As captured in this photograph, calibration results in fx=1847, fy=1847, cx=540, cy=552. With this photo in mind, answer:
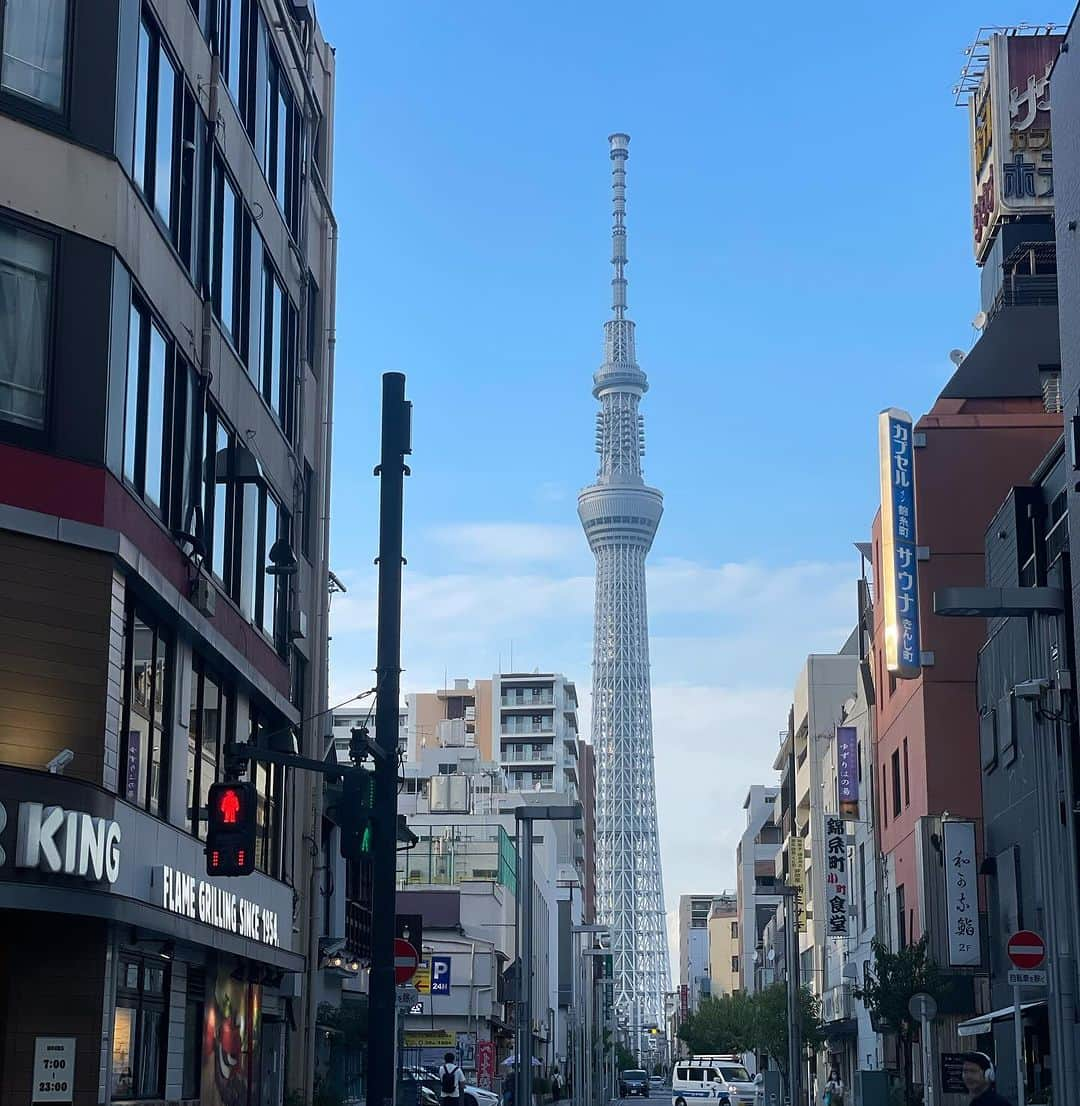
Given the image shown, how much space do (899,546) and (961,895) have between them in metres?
9.56

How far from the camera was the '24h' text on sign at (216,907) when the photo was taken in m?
22.5

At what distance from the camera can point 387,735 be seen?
57.5 ft

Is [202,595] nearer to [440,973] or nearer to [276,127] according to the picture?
[440,973]

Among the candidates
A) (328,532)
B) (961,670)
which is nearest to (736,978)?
(961,670)

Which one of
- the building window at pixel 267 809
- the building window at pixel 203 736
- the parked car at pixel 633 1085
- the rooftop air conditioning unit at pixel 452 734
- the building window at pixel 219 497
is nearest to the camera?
the building window at pixel 203 736

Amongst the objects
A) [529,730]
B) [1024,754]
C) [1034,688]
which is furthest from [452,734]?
[1034,688]

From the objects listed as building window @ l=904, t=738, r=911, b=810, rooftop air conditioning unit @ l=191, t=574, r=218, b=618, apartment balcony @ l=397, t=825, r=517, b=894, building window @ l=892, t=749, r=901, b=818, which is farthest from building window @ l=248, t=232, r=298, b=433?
apartment balcony @ l=397, t=825, r=517, b=894

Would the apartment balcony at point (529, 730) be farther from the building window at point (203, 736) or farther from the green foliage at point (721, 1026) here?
the building window at point (203, 736)

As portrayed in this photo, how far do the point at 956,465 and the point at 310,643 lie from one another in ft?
69.1

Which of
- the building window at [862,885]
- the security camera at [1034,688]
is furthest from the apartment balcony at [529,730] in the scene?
the security camera at [1034,688]

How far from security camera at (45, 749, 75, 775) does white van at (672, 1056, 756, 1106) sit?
176 feet

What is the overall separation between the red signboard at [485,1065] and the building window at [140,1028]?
38.3m

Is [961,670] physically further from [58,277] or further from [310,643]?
[58,277]

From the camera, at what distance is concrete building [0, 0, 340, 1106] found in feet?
62.7
